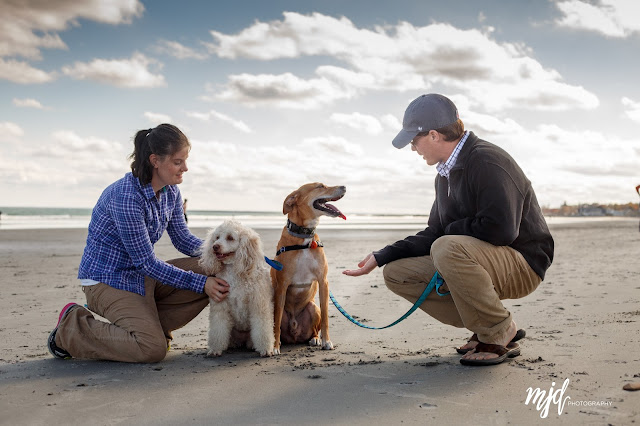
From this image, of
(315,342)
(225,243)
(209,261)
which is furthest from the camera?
(315,342)

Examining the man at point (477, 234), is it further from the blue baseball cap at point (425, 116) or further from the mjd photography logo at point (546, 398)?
the mjd photography logo at point (546, 398)

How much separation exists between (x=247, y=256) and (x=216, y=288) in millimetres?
351

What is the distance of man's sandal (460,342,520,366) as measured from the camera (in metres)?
3.58

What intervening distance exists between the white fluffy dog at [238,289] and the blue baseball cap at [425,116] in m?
1.47

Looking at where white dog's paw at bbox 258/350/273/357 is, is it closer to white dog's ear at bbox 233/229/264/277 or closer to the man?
white dog's ear at bbox 233/229/264/277

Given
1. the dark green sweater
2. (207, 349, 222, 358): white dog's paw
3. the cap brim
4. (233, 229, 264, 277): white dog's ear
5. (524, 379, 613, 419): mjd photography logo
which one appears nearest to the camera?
(524, 379, 613, 419): mjd photography logo

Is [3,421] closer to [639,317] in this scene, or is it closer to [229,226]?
[229,226]

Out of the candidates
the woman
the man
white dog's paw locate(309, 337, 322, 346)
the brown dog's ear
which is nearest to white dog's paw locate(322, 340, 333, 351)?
white dog's paw locate(309, 337, 322, 346)

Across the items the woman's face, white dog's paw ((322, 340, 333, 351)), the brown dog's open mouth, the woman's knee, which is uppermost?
the woman's face

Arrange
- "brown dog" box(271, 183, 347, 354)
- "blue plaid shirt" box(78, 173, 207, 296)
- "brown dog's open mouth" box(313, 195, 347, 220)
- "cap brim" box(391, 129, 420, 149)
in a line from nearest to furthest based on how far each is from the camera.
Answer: "cap brim" box(391, 129, 420, 149) < "blue plaid shirt" box(78, 173, 207, 296) < "brown dog" box(271, 183, 347, 354) < "brown dog's open mouth" box(313, 195, 347, 220)

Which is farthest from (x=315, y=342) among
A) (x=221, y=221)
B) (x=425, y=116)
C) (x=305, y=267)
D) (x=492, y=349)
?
(x=221, y=221)

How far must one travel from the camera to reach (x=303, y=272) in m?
4.52

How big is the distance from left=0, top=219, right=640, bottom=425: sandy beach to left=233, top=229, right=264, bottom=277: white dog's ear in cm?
69

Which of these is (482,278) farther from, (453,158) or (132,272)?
(132,272)
